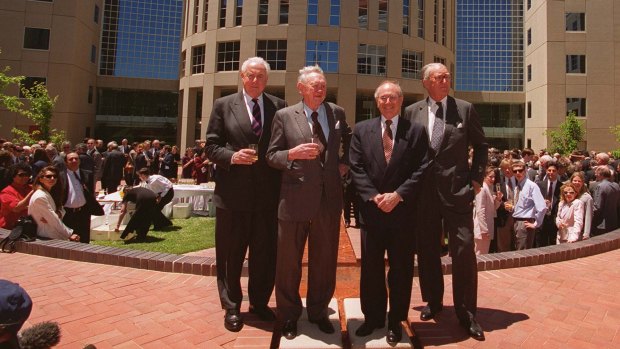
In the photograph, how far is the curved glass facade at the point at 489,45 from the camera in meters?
41.3

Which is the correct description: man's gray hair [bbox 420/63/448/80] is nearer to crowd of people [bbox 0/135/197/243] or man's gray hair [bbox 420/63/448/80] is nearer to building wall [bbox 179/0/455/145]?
crowd of people [bbox 0/135/197/243]

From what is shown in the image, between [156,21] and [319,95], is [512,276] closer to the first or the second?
[319,95]

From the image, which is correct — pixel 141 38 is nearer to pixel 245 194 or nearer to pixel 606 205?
pixel 606 205

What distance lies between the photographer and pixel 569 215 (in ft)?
23.5

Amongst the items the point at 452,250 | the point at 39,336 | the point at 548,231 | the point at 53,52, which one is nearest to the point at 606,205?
the point at 548,231

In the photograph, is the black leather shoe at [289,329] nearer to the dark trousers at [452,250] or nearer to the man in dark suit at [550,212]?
the dark trousers at [452,250]

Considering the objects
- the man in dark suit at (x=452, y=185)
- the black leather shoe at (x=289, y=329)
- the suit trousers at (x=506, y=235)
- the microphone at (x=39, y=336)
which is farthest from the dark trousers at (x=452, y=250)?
the suit trousers at (x=506, y=235)

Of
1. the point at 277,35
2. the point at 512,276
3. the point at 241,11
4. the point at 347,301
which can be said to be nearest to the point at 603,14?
the point at 277,35

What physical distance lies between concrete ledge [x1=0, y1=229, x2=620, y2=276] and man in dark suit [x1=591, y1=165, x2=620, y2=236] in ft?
5.87

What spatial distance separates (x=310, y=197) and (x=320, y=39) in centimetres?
2988

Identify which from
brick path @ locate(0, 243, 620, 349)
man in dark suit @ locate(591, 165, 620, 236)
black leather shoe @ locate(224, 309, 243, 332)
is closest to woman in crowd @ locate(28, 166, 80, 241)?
brick path @ locate(0, 243, 620, 349)

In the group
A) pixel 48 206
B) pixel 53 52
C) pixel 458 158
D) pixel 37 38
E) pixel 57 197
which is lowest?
pixel 48 206

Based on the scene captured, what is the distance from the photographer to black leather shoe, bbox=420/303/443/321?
12.9ft

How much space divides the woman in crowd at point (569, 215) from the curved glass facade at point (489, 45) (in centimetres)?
3753
